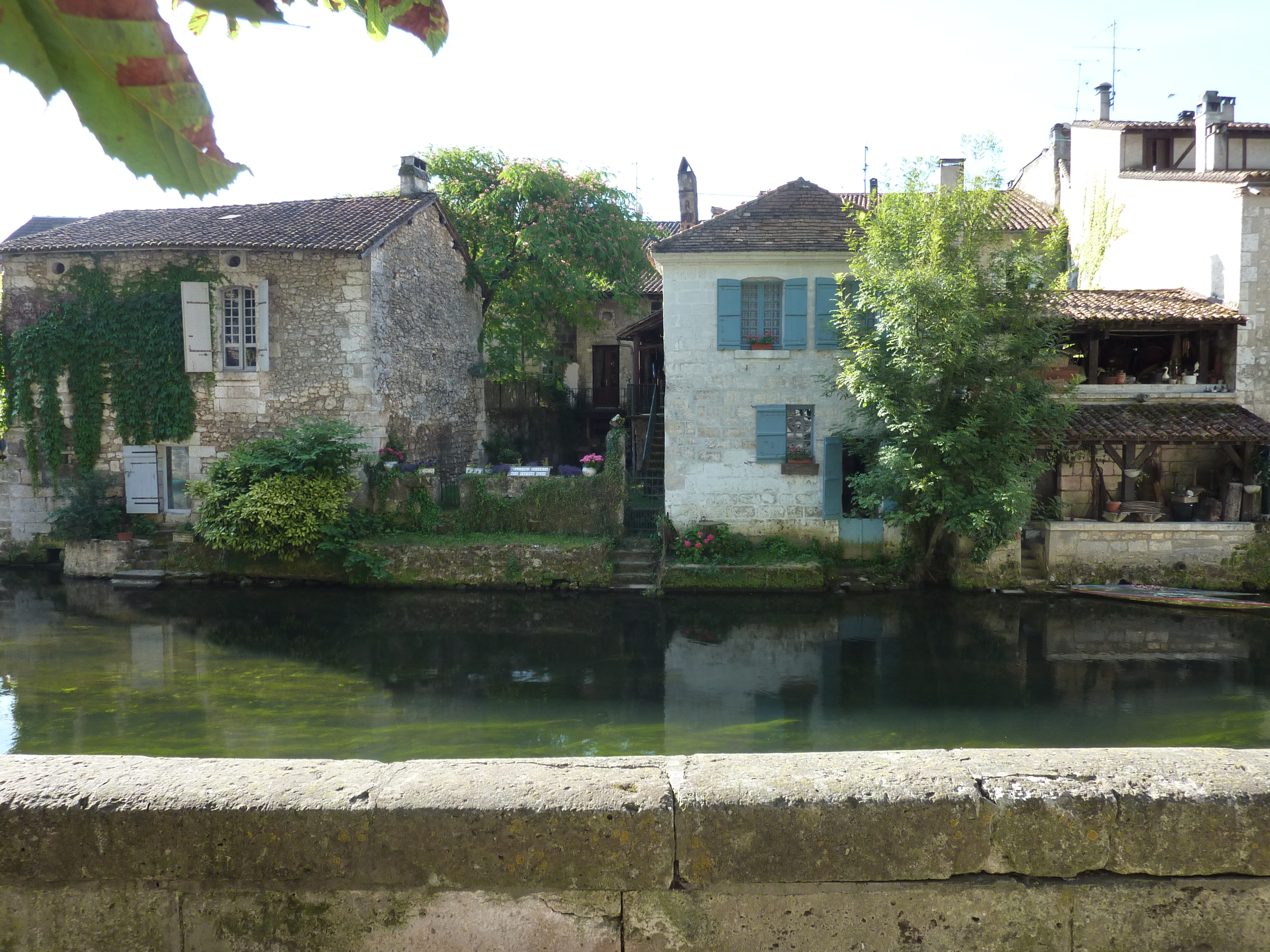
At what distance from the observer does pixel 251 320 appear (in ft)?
52.9

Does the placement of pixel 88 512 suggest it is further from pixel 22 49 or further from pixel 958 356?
pixel 22 49

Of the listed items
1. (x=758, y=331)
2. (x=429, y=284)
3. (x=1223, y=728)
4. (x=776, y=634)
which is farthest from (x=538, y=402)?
(x=1223, y=728)

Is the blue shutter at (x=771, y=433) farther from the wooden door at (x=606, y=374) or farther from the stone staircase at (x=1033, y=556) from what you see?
the wooden door at (x=606, y=374)

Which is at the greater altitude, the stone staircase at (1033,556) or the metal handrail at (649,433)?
the metal handrail at (649,433)

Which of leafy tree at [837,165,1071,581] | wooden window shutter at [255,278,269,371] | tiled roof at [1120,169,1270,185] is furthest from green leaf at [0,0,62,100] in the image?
tiled roof at [1120,169,1270,185]

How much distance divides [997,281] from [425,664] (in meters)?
10.2

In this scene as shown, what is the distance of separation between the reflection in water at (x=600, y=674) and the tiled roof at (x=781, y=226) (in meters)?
6.19

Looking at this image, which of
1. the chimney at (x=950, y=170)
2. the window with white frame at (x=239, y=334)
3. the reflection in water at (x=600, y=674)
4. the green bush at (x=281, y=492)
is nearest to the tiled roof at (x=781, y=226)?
the chimney at (x=950, y=170)

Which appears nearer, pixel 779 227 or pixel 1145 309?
pixel 1145 309

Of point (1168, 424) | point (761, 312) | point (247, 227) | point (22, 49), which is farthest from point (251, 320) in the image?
point (22, 49)

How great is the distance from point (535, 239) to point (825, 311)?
752cm

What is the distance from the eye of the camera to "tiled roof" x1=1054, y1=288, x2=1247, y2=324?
14266 mm

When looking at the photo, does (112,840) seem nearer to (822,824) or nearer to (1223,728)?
(822,824)

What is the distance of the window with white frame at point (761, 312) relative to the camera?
15.2 m
